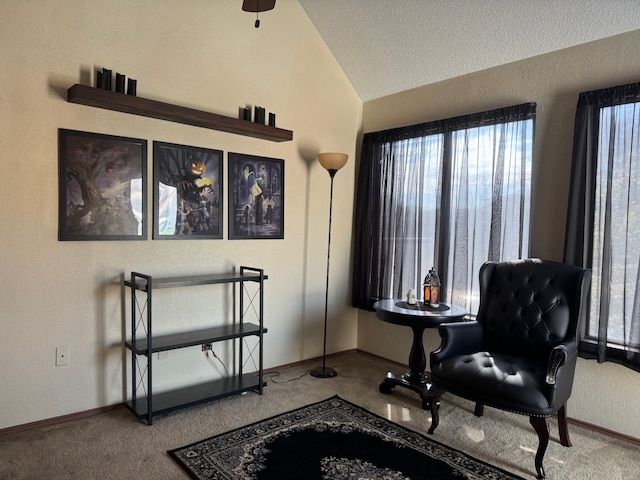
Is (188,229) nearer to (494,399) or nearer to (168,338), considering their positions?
(168,338)

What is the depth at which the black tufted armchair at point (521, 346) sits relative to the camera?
7.49 ft

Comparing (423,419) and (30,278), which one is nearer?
(30,278)

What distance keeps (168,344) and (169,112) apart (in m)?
1.55

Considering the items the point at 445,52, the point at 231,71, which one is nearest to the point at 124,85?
the point at 231,71

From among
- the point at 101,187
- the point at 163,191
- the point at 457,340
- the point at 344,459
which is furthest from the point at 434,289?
the point at 101,187

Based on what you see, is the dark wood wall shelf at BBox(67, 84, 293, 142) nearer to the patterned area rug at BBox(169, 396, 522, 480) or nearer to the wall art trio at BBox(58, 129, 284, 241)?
the wall art trio at BBox(58, 129, 284, 241)

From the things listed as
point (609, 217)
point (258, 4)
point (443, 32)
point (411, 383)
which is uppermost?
point (443, 32)

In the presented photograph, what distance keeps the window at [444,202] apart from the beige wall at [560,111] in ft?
0.37

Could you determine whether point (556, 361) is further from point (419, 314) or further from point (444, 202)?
point (444, 202)

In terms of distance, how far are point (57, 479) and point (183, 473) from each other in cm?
60

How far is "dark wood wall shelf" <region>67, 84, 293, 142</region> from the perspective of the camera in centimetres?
264

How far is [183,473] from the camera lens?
7.36 feet

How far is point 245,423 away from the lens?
282 cm

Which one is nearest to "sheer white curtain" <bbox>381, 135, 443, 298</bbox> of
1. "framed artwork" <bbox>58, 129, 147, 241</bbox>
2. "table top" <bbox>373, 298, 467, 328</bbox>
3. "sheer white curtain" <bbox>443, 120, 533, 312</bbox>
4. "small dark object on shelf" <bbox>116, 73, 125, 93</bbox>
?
"sheer white curtain" <bbox>443, 120, 533, 312</bbox>
